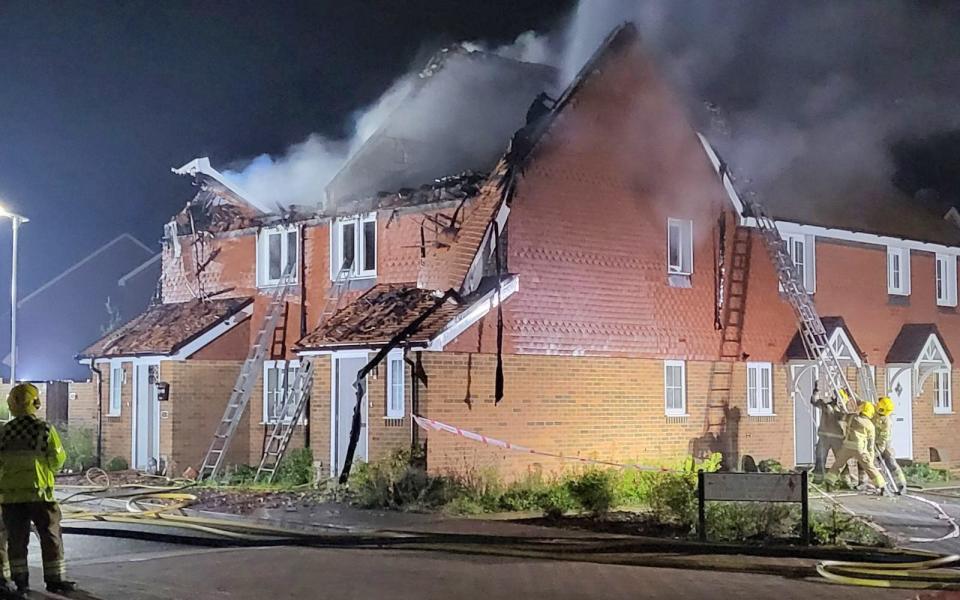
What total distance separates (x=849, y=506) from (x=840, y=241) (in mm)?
9502

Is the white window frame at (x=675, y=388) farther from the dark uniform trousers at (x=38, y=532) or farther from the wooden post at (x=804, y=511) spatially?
the dark uniform trousers at (x=38, y=532)

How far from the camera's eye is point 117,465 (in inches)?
887

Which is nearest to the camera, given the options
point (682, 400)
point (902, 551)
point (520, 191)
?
point (902, 551)

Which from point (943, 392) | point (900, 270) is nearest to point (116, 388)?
point (900, 270)

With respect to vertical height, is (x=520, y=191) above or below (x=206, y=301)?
above

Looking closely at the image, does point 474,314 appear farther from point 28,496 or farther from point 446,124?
point 28,496

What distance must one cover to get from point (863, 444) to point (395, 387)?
7.80 meters

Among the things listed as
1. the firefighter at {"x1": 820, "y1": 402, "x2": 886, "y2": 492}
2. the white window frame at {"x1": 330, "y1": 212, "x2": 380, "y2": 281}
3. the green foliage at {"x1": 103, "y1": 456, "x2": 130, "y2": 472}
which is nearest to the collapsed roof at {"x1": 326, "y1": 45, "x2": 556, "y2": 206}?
the white window frame at {"x1": 330, "y1": 212, "x2": 380, "y2": 281}

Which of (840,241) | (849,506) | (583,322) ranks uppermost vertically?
(840,241)

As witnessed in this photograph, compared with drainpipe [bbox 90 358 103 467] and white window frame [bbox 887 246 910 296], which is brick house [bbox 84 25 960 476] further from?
white window frame [bbox 887 246 910 296]

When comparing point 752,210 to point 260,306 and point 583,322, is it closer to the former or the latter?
point 583,322

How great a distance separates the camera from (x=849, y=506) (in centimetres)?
1755

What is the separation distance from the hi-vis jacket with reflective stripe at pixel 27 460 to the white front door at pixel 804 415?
17364mm

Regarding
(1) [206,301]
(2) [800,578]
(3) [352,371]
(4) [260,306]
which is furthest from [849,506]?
(1) [206,301]
